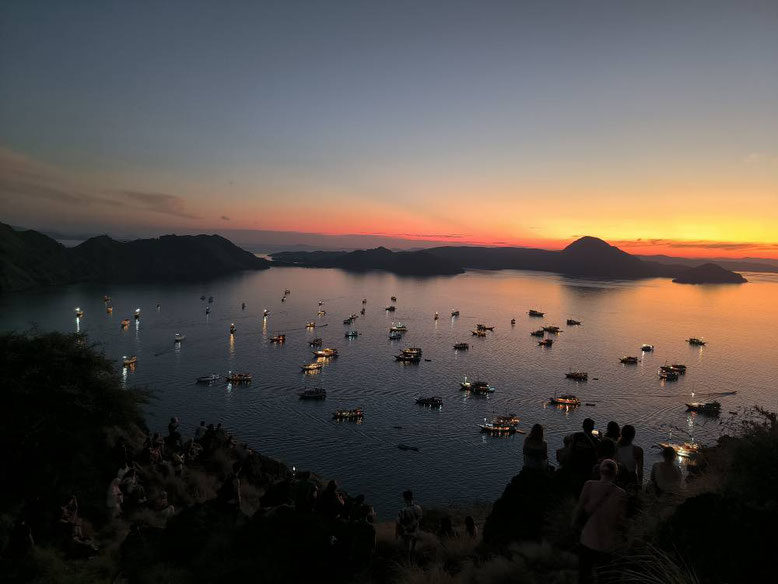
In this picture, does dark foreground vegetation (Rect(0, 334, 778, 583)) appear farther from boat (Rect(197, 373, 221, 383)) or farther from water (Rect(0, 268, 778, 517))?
boat (Rect(197, 373, 221, 383))

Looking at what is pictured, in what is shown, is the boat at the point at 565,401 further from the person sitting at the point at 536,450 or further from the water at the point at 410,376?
the person sitting at the point at 536,450

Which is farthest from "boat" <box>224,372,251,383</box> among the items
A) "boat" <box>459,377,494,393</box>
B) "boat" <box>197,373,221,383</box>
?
"boat" <box>459,377,494,393</box>

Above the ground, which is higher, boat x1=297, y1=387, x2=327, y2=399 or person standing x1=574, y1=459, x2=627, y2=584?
person standing x1=574, y1=459, x2=627, y2=584

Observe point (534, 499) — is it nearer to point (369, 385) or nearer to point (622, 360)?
point (369, 385)

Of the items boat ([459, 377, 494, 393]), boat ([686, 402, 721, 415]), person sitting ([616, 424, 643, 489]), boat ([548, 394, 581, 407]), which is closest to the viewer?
person sitting ([616, 424, 643, 489])

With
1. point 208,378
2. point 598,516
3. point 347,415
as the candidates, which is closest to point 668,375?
point 347,415

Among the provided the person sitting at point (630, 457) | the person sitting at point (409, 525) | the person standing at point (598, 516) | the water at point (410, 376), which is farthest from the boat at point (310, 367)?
the person standing at point (598, 516)

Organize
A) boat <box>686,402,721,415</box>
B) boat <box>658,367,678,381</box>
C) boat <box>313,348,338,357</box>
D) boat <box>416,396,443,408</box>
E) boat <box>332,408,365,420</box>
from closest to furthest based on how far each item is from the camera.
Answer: boat <box>332,408,365,420</box> < boat <box>416,396,443,408</box> < boat <box>686,402,721,415</box> < boat <box>658,367,678,381</box> < boat <box>313,348,338,357</box>

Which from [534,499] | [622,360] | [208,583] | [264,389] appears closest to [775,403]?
[622,360]
